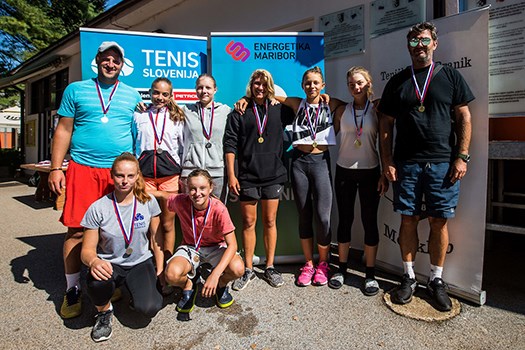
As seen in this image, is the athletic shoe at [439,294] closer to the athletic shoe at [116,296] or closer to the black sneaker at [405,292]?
the black sneaker at [405,292]

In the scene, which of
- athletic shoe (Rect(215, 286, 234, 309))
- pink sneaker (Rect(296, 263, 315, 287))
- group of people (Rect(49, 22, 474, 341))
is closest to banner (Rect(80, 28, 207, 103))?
group of people (Rect(49, 22, 474, 341))

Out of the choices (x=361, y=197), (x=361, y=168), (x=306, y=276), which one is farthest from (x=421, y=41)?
(x=306, y=276)

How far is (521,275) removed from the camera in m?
3.36

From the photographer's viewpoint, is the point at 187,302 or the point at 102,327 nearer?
the point at 102,327

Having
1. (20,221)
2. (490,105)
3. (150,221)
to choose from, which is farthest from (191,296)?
(20,221)

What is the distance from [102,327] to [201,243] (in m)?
0.91

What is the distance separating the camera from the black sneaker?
8.91ft

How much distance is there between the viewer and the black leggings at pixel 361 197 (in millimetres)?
2988

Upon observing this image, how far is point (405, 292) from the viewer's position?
108 inches

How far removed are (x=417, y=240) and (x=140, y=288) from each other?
2271 mm

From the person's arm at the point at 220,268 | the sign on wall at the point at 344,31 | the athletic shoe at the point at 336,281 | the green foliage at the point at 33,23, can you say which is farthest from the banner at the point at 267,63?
the green foliage at the point at 33,23

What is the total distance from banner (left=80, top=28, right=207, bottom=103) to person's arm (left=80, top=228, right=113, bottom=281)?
1723 mm

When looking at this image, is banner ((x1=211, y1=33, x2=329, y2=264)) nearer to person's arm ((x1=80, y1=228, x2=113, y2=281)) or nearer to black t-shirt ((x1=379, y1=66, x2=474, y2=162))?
black t-shirt ((x1=379, y1=66, x2=474, y2=162))

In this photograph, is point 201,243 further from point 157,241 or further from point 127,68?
point 127,68
